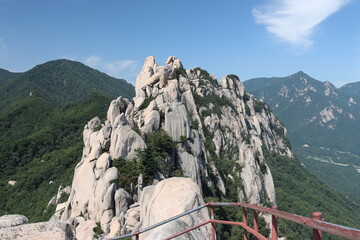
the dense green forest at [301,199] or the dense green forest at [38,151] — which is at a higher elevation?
the dense green forest at [38,151]

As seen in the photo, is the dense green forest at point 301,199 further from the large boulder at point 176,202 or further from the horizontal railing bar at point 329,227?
the horizontal railing bar at point 329,227

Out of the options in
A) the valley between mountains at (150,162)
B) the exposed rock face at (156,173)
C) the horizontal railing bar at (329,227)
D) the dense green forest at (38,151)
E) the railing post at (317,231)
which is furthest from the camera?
the dense green forest at (38,151)

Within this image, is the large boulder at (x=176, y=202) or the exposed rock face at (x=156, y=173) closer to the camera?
the large boulder at (x=176, y=202)

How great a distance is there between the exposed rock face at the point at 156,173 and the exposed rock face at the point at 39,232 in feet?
10.1

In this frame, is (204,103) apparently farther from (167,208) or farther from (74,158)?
(167,208)

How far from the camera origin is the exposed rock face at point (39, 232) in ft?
21.1

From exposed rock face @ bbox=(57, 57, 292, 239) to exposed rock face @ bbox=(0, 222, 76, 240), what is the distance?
3.08 meters

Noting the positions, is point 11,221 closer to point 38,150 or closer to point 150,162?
point 150,162

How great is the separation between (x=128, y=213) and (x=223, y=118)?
60.7 m

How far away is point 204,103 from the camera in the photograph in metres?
82.7

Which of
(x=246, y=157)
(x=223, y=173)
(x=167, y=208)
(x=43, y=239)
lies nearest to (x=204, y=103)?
(x=246, y=157)

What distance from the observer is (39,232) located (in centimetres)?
662

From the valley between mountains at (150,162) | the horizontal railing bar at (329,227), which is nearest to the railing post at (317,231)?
the horizontal railing bar at (329,227)

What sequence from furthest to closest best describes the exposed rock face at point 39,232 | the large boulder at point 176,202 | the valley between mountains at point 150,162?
the valley between mountains at point 150,162 < the large boulder at point 176,202 < the exposed rock face at point 39,232
